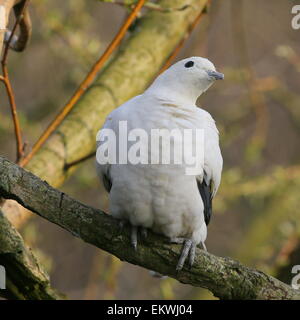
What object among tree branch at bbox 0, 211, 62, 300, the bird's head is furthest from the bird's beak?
tree branch at bbox 0, 211, 62, 300

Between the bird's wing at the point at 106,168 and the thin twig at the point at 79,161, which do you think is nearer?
the bird's wing at the point at 106,168

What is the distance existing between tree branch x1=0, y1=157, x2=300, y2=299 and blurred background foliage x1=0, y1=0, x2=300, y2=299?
1.47 metres

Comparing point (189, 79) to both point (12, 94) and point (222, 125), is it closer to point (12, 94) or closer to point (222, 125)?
point (12, 94)

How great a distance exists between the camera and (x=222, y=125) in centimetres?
618

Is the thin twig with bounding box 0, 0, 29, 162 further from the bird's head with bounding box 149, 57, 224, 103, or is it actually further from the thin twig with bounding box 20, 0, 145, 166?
the bird's head with bounding box 149, 57, 224, 103

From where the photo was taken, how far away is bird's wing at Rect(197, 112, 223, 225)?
325 cm

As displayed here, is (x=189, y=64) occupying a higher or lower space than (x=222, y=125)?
lower

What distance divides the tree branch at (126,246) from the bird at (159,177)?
56mm

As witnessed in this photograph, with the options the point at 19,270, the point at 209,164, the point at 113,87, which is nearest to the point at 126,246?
the point at 19,270

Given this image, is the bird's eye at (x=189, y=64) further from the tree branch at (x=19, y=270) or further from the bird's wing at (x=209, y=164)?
the tree branch at (x=19, y=270)

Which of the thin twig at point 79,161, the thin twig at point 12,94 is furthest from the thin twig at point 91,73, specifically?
the thin twig at point 79,161

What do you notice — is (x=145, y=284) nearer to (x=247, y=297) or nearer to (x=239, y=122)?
(x=239, y=122)

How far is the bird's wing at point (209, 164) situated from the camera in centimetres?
325

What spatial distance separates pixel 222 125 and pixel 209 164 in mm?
2968
